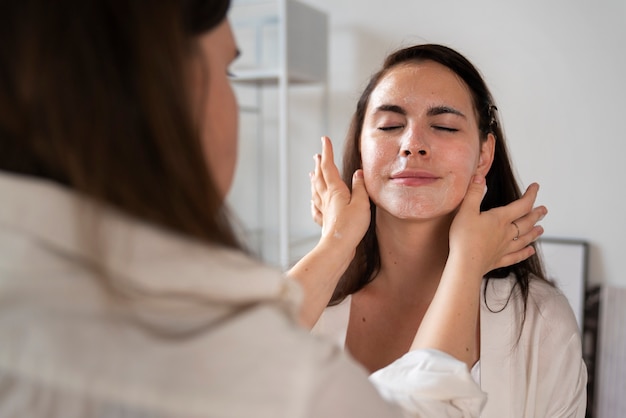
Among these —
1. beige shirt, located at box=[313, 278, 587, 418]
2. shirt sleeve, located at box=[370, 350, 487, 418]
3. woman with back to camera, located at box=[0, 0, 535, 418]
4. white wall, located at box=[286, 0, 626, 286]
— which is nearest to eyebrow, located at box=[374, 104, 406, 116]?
beige shirt, located at box=[313, 278, 587, 418]

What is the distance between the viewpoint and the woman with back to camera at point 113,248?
0.39 meters

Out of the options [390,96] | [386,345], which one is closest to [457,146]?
[390,96]

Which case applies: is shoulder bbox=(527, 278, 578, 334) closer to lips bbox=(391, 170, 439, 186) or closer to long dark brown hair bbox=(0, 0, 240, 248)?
lips bbox=(391, 170, 439, 186)

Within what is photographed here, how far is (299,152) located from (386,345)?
62.7 inches

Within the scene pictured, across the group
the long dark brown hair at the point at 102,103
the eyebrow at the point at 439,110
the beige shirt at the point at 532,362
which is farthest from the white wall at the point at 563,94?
the long dark brown hair at the point at 102,103

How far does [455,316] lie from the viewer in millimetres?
753

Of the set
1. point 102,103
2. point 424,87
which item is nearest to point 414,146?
point 424,87

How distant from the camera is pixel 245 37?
9.09ft

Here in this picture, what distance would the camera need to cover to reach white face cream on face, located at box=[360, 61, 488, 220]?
1.07m

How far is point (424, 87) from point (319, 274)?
16.7 inches

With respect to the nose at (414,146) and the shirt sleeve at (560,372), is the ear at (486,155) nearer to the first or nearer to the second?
the nose at (414,146)

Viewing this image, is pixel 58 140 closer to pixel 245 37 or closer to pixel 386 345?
pixel 386 345

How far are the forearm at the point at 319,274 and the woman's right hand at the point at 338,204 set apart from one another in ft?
0.07

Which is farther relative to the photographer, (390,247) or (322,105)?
(322,105)
